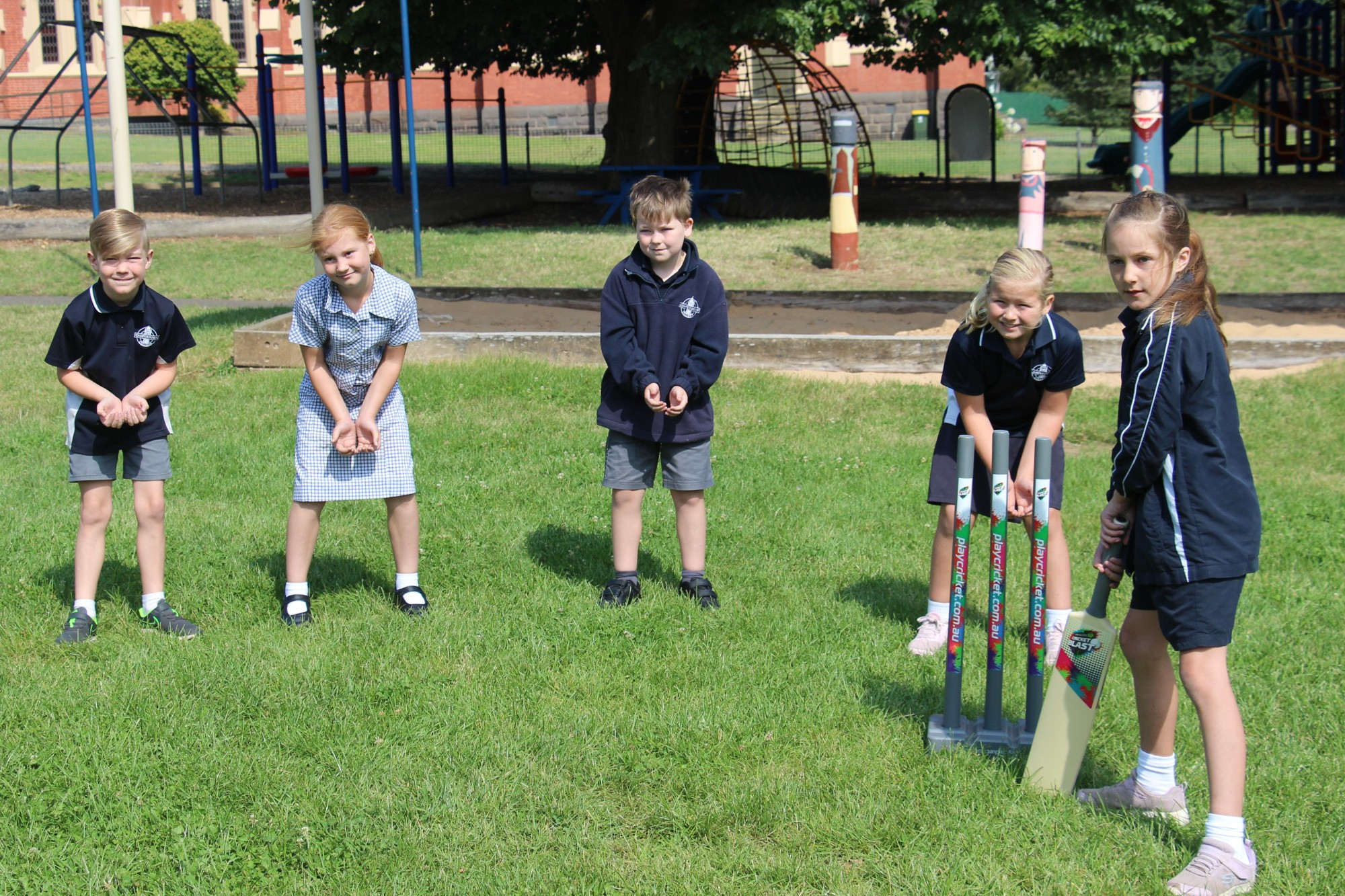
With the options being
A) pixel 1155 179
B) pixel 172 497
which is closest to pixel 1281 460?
pixel 172 497

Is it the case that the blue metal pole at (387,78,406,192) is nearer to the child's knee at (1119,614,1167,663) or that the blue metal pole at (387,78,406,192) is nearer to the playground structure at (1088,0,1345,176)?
the playground structure at (1088,0,1345,176)

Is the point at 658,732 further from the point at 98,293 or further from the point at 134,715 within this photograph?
the point at 98,293

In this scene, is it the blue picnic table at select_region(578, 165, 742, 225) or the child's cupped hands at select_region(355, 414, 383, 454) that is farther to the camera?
the blue picnic table at select_region(578, 165, 742, 225)

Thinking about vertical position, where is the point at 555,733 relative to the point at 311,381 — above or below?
below

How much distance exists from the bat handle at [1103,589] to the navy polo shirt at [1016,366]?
1.08 m

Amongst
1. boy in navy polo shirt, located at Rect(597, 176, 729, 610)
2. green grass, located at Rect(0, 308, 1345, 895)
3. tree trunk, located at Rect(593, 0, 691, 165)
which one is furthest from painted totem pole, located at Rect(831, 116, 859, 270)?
boy in navy polo shirt, located at Rect(597, 176, 729, 610)

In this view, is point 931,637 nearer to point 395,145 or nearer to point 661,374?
point 661,374

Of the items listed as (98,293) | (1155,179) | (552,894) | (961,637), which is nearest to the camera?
(552,894)

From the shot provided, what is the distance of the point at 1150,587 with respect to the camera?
10.6ft

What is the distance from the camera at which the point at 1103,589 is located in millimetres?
3354

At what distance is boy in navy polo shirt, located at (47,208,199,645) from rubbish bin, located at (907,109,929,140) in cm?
4013

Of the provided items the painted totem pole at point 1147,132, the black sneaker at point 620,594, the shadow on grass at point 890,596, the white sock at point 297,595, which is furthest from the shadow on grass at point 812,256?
the white sock at point 297,595

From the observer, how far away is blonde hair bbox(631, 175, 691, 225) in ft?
15.6

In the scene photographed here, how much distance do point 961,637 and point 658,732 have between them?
99cm
